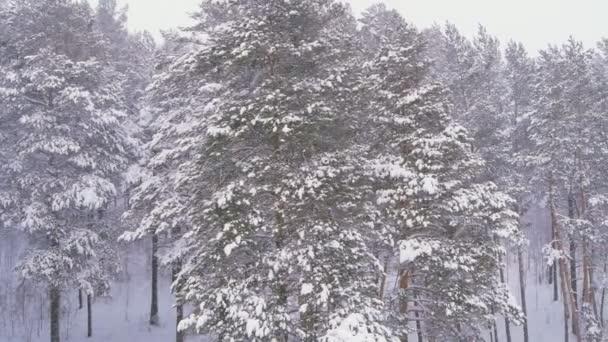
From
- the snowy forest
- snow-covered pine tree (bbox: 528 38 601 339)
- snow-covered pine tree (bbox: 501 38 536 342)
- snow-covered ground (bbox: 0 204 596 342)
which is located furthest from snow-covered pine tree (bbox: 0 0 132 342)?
snow-covered pine tree (bbox: 501 38 536 342)

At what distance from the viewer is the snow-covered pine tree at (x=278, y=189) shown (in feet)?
31.9

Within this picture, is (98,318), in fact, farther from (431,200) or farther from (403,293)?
(431,200)

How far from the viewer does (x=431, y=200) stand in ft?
44.2

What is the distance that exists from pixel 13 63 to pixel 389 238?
15.5 meters

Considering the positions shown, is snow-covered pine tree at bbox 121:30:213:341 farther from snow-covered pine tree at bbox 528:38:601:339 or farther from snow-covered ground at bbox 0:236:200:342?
snow-covered pine tree at bbox 528:38:601:339

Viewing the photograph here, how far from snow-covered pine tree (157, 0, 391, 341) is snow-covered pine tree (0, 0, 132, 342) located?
760cm

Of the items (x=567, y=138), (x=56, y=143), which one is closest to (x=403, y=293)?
(x=56, y=143)

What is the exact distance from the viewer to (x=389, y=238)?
12.6 meters

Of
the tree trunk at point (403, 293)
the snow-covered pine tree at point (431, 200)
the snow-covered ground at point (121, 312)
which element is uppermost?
the snow-covered pine tree at point (431, 200)

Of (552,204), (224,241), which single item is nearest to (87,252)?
(224,241)

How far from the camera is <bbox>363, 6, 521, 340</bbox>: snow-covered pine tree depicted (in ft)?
41.9

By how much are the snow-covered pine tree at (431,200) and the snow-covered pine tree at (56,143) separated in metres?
10.4

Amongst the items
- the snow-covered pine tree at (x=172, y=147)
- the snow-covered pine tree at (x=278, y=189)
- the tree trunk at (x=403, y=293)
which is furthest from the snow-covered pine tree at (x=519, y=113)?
the snow-covered pine tree at (x=278, y=189)

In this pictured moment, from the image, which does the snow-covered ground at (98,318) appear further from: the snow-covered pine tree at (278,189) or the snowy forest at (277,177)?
the snow-covered pine tree at (278,189)
